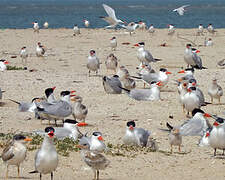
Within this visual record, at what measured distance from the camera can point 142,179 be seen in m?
7.27

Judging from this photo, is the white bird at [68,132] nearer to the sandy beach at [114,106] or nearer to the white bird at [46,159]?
the sandy beach at [114,106]

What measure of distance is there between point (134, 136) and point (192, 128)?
144cm

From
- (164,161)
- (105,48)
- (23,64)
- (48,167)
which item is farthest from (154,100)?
(105,48)

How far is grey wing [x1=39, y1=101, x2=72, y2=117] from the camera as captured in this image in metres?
9.96

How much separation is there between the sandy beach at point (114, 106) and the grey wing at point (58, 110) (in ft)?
1.02

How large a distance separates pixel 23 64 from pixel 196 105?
9.09m

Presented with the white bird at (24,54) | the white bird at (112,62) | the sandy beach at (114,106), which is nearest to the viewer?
the sandy beach at (114,106)

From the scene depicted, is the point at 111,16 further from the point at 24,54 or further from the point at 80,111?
the point at 80,111

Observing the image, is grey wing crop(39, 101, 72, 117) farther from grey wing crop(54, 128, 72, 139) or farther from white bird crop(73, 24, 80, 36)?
white bird crop(73, 24, 80, 36)

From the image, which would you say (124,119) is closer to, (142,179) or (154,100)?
(154,100)

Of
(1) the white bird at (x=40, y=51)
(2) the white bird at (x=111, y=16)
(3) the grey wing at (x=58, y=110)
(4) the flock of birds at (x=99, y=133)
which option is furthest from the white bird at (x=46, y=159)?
(1) the white bird at (x=40, y=51)

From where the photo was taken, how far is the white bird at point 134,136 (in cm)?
879

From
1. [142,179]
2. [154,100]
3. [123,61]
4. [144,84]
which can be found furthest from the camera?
[123,61]

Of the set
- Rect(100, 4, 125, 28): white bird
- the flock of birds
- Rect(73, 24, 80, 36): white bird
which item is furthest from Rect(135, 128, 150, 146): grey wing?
Rect(73, 24, 80, 36): white bird
